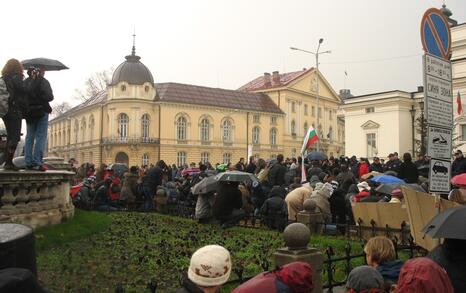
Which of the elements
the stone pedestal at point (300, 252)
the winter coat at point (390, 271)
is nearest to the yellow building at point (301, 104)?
the stone pedestal at point (300, 252)

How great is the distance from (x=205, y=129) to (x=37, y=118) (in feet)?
195

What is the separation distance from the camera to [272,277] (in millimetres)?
3609

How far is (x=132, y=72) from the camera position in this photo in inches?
2552

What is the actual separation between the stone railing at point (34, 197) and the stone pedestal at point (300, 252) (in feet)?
16.2

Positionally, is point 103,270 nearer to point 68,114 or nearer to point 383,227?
point 383,227

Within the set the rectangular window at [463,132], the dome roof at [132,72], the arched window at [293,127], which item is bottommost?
the rectangular window at [463,132]

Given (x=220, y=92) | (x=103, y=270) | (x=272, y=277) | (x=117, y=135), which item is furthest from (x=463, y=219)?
(x=220, y=92)

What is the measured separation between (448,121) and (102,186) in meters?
12.6

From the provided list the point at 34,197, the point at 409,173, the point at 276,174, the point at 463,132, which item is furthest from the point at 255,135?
the point at 34,197

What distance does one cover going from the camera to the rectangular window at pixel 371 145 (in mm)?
47438

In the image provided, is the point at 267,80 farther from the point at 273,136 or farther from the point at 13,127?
the point at 13,127

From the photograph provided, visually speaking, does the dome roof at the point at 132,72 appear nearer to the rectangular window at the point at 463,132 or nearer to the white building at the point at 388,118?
the white building at the point at 388,118

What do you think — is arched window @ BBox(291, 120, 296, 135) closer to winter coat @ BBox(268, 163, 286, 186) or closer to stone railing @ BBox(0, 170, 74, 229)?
winter coat @ BBox(268, 163, 286, 186)

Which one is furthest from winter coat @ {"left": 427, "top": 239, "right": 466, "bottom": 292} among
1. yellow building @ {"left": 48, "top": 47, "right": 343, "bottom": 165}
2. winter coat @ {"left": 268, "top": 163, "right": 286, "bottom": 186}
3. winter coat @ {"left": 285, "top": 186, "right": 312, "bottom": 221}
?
yellow building @ {"left": 48, "top": 47, "right": 343, "bottom": 165}
